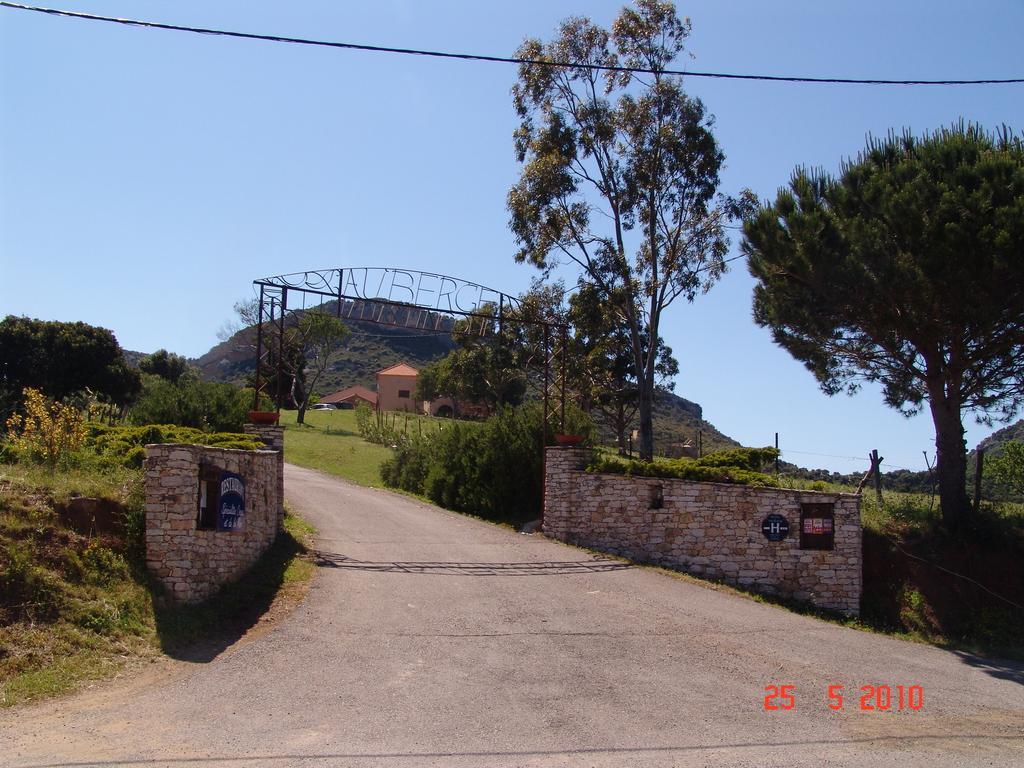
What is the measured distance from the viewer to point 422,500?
74.4ft

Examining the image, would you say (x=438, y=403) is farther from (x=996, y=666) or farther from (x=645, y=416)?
(x=996, y=666)

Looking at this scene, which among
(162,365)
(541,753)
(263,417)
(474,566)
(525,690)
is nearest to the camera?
(541,753)

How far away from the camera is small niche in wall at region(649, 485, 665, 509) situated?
1617 centimetres

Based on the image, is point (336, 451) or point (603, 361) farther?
point (603, 361)

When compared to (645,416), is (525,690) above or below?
below

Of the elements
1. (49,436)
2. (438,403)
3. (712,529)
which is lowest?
(712,529)

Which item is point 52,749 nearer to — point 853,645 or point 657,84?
point 853,645

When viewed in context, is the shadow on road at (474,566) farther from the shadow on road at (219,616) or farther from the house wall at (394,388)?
the house wall at (394,388)

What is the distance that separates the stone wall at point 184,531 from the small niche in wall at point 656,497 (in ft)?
24.9

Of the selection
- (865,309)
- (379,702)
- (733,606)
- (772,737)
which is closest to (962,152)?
(865,309)

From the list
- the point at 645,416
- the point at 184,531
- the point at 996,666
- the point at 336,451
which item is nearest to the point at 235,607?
the point at 184,531

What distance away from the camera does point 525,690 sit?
890cm

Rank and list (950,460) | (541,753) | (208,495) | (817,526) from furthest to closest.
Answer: (950,460), (817,526), (208,495), (541,753)
